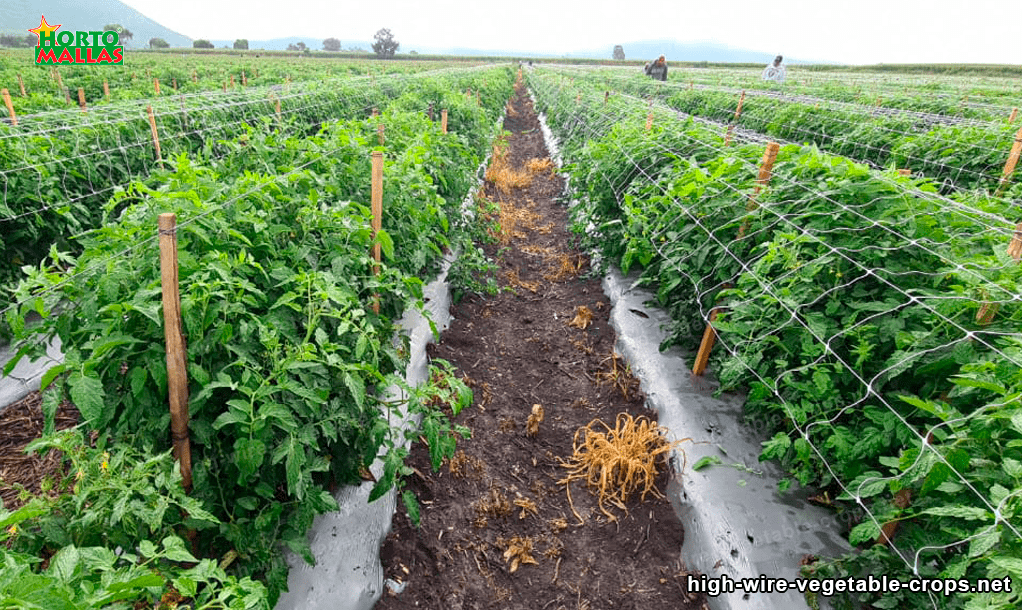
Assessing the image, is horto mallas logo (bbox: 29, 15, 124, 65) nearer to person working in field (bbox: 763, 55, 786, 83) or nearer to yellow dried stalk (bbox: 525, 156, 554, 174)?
yellow dried stalk (bbox: 525, 156, 554, 174)

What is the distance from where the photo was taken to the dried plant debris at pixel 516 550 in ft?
8.36

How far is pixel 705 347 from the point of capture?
334cm

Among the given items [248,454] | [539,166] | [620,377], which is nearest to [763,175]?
[620,377]

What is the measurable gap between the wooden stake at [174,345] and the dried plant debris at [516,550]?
59.3 inches

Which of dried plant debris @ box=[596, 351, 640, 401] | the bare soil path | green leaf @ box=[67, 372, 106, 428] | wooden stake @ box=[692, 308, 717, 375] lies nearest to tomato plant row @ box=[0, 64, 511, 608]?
green leaf @ box=[67, 372, 106, 428]

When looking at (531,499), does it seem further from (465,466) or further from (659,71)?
(659,71)

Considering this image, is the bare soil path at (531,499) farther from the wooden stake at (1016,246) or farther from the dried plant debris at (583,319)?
the wooden stake at (1016,246)

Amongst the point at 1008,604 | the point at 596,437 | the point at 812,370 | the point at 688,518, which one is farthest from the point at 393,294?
the point at 1008,604

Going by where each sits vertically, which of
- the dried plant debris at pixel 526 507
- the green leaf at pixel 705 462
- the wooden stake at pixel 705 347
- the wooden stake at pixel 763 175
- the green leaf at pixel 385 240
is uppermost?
the wooden stake at pixel 763 175

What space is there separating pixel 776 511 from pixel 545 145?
11.4 metres

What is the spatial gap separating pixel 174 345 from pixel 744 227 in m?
3.19

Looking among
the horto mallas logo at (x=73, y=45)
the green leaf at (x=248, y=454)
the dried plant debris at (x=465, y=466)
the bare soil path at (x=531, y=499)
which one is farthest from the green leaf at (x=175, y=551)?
the horto mallas logo at (x=73, y=45)

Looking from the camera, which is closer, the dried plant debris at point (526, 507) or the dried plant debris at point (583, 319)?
the dried plant debris at point (526, 507)

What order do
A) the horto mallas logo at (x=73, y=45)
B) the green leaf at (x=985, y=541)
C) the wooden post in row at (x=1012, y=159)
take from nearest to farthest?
the green leaf at (x=985, y=541)
the wooden post in row at (x=1012, y=159)
the horto mallas logo at (x=73, y=45)
